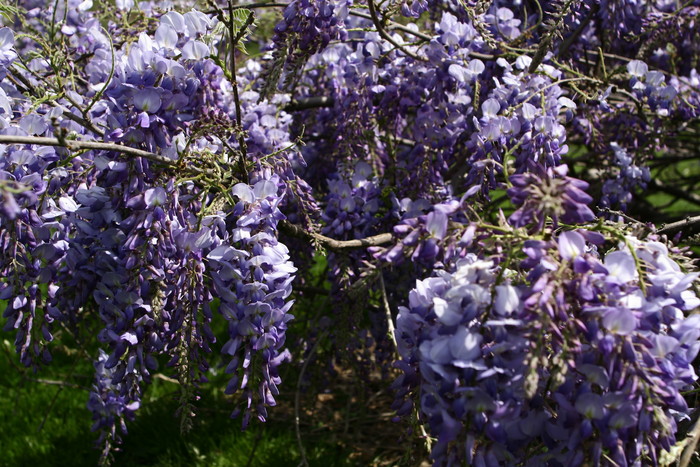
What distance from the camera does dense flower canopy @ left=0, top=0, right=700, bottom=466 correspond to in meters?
1.29

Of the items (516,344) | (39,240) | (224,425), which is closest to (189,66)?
(39,240)

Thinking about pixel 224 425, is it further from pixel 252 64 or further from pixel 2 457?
pixel 252 64

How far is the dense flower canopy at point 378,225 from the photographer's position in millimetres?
1292

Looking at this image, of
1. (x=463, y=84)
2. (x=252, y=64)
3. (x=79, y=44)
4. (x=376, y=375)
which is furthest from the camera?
(x=376, y=375)

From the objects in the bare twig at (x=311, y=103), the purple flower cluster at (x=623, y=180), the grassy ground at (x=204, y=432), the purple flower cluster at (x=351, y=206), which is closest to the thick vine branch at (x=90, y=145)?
the purple flower cluster at (x=351, y=206)

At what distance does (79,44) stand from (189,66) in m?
1.27

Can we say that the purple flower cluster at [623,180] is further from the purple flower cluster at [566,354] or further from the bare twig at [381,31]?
the purple flower cluster at [566,354]

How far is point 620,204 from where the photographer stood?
2861mm

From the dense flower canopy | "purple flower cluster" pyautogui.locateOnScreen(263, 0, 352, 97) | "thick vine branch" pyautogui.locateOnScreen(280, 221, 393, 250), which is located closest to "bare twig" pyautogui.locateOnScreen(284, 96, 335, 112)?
the dense flower canopy

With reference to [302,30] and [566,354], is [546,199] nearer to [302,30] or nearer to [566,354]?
[566,354]

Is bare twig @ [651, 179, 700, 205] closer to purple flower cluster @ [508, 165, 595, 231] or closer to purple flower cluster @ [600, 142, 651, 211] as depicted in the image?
purple flower cluster @ [600, 142, 651, 211]

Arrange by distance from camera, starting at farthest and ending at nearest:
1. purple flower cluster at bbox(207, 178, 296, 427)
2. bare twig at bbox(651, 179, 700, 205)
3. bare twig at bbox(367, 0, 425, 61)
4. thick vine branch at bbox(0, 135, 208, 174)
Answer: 1. bare twig at bbox(651, 179, 700, 205)
2. bare twig at bbox(367, 0, 425, 61)
3. purple flower cluster at bbox(207, 178, 296, 427)
4. thick vine branch at bbox(0, 135, 208, 174)

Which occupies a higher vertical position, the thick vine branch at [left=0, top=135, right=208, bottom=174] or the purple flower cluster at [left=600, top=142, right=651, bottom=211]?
the thick vine branch at [left=0, top=135, right=208, bottom=174]

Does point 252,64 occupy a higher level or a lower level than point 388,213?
higher
